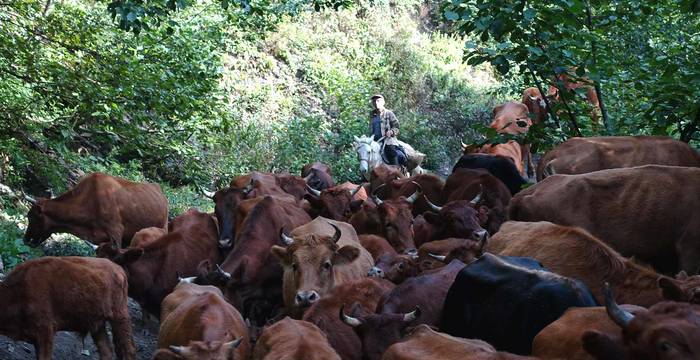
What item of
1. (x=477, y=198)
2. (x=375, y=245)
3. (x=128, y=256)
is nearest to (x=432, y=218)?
(x=375, y=245)

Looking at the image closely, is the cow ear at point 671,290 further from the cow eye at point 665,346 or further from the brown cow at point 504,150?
the brown cow at point 504,150

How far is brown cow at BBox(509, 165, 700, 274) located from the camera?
943 centimetres

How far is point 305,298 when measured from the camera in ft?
31.2

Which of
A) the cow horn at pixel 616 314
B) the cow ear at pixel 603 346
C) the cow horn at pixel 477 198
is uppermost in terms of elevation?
the cow horn at pixel 616 314

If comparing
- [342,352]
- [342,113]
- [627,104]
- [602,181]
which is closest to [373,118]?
[342,113]

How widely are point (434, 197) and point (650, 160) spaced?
175 inches

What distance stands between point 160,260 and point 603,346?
728cm

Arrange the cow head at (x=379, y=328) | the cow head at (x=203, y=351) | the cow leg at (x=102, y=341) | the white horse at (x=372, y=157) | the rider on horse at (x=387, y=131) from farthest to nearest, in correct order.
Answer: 1. the rider on horse at (x=387, y=131)
2. the white horse at (x=372, y=157)
3. the cow leg at (x=102, y=341)
4. the cow head at (x=379, y=328)
5. the cow head at (x=203, y=351)

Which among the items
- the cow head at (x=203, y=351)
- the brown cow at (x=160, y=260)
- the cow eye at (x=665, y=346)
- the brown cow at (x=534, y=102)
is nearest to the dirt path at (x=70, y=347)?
the brown cow at (x=160, y=260)

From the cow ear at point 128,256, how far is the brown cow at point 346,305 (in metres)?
3.41

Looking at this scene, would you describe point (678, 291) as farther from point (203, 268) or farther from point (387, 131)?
point (387, 131)

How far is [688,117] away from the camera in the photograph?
38.6 feet

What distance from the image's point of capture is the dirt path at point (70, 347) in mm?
10863

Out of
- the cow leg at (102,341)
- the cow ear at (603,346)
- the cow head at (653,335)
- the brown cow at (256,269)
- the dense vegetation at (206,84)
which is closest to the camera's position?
the cow head at (653,335)
